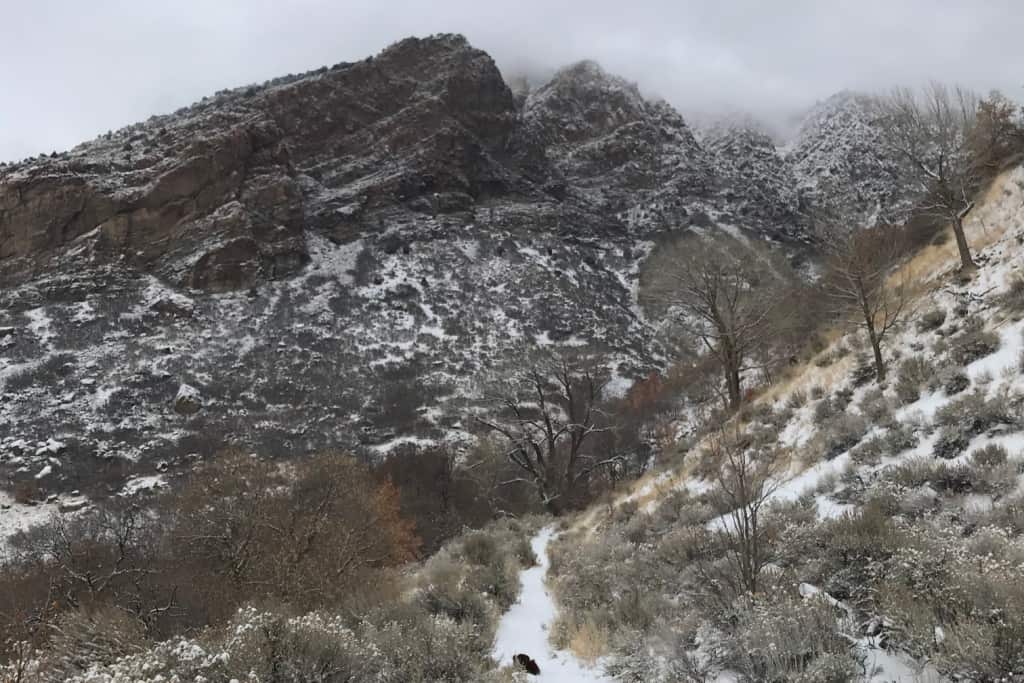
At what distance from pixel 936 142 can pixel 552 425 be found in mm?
27247

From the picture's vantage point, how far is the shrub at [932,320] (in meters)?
10.5

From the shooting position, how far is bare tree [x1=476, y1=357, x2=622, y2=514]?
2233 cm

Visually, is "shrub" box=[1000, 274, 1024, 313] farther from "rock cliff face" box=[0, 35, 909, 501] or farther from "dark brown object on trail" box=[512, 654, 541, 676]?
"rock cliff face" box=[0, 35, 909, 501]

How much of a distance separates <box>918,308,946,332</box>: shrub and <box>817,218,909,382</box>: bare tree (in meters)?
0.42

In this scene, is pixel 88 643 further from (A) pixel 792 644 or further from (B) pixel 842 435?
(B) pixel 842 435

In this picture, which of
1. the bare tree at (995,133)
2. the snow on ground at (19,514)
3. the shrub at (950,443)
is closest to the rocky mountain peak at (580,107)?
the snow on ground at (19,514)

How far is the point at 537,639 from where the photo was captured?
7.05 metres

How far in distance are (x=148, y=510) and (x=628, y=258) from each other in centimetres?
6958

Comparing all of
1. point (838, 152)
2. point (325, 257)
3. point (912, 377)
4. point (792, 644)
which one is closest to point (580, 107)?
point (838, 152)

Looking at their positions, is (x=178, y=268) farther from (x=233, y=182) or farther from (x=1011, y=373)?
(x=1011, y=373)

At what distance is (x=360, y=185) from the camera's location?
3625 inches

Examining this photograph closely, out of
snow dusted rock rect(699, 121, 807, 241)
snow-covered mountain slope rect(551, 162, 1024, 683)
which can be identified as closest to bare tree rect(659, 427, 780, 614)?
snow-covered mountain slope rect(551, 162, 1024, 683)

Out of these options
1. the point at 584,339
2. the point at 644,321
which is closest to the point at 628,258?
the point at 644,321

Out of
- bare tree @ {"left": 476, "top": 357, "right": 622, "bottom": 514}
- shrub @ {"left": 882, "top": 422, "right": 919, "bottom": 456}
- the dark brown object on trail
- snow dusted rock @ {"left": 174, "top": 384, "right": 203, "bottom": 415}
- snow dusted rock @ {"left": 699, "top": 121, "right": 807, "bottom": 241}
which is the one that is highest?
snow dusted rock @ {"left": 699, "top": 121, "right": 807, "bottom": 241}
